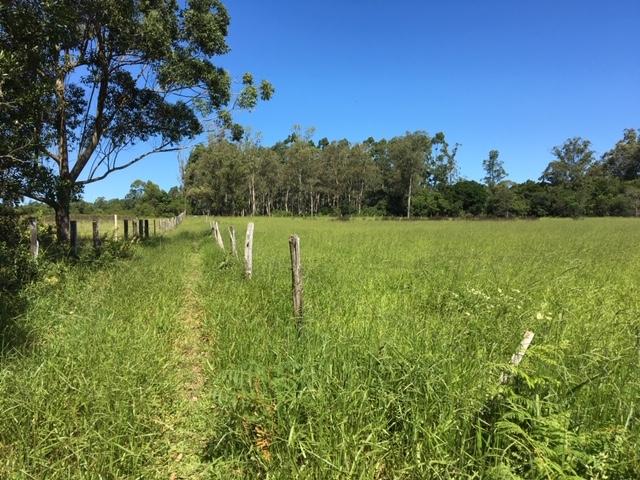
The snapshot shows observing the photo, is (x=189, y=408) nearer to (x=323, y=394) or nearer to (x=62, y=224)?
(x=323, y=394)

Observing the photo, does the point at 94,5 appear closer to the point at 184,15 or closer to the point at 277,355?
the point at 184,15

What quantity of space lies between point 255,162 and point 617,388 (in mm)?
76545

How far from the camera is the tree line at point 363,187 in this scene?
247ft

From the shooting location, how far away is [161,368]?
14.5ft

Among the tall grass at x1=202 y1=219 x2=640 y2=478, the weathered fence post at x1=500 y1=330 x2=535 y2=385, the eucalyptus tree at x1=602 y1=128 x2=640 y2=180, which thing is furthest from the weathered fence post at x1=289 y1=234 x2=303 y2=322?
the eucalyptus tree at x1=602 y1=128 x2=640 y2=180

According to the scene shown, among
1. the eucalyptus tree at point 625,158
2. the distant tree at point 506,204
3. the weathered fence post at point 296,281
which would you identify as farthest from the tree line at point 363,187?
A: the weathered fence post at point 296,281

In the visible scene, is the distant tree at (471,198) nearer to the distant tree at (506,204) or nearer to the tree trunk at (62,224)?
the distant tree at (506,204)

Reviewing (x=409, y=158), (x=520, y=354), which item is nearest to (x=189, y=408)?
(x=520, y=354)

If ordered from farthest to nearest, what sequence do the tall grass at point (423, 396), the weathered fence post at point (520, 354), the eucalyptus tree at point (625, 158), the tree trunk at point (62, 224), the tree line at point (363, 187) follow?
the eucalyptus tree at point (625, 158) < the tree line at point (363, 187) < the tree trunk at point (62, 224) < the weathered fence post at point (520, 354) < the tall grass at point (423, 396)

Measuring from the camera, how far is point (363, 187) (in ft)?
280

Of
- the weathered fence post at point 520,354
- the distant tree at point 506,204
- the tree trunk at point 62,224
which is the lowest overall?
the weathered fence post at point 520,354

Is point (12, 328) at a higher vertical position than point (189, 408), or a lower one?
higher

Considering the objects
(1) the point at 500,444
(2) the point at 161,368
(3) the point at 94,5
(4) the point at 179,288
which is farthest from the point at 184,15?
(1) the point at 500,444

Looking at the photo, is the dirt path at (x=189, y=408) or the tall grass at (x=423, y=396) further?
the dirt path at (x=189, y=408)
